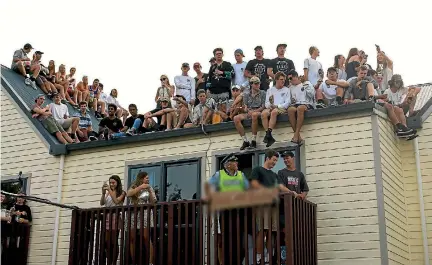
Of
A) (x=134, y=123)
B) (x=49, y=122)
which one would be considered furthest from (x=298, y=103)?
(x=49, y=122)

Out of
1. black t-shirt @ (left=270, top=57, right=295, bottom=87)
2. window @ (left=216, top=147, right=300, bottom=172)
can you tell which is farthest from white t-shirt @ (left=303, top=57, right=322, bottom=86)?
window @ (left=216, top=147, right=300, bottom=172)

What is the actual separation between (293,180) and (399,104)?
3166 mm

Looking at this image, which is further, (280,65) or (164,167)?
(280,65)

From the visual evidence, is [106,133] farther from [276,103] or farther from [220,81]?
[276,103]

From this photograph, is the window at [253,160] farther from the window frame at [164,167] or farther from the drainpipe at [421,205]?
the drainpipe at [421,205]

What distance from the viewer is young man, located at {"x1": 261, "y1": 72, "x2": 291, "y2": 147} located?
34.7 ft

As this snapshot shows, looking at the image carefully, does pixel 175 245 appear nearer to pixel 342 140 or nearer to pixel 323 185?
pixel 323 185

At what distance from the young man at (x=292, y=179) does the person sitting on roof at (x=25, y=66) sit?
351 inches

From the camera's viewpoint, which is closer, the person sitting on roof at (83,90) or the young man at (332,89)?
the young man at (332,89)

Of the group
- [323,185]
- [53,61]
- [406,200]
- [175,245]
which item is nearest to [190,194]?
[175,245]

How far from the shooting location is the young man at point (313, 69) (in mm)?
12273

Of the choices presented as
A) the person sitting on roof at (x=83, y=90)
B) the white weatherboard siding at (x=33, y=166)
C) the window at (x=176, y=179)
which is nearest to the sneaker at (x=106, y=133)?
the window at (x=176, y=179)

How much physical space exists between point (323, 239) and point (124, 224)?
3466 millimetres

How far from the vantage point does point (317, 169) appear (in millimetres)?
10445
